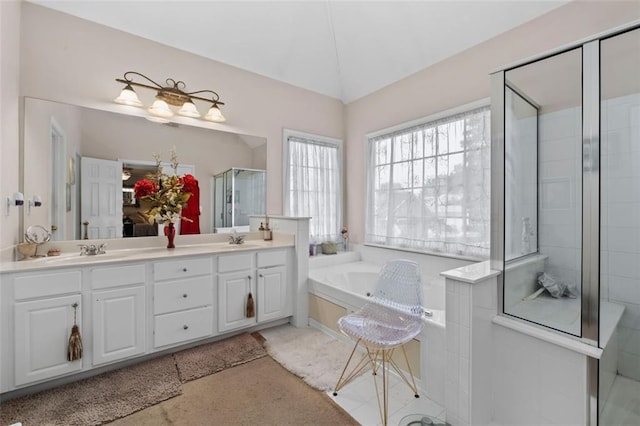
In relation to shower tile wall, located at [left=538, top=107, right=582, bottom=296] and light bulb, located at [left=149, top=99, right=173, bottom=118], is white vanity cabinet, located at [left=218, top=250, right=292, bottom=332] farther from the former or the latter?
shower tile wall, located at [left=538, top=107, right=582, bottom=296]

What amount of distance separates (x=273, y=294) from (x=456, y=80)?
283 cm

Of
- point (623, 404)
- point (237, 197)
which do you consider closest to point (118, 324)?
point (237, 197)

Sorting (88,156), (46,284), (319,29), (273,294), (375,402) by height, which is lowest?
(375,402)

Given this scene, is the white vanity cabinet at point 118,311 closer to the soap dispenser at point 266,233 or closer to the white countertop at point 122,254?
the white countertop at point 122,254

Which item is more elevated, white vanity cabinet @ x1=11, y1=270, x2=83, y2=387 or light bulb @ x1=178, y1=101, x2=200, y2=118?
light bulb @ x1=178, y1=101, x2=200, y2=118

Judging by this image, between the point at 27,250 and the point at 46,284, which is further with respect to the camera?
the point at 27,250

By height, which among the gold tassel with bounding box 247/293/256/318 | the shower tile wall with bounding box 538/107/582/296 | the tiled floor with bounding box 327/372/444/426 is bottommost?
the tiled floor with bounding box 327/372/444/426

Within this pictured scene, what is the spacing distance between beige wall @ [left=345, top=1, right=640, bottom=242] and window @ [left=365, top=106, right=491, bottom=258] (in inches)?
7.5

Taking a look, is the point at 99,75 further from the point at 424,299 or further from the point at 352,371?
the point at 424,299

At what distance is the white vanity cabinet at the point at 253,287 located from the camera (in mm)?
2525

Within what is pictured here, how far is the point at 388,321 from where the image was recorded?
203cm

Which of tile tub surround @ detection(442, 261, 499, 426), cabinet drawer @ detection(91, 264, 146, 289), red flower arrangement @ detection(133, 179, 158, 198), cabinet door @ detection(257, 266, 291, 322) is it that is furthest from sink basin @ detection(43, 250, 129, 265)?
tile tub surround @ detection(442, 261, 499, 426)

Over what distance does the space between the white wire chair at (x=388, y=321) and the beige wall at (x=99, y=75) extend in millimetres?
1811

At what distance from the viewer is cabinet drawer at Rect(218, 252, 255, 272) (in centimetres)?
251
